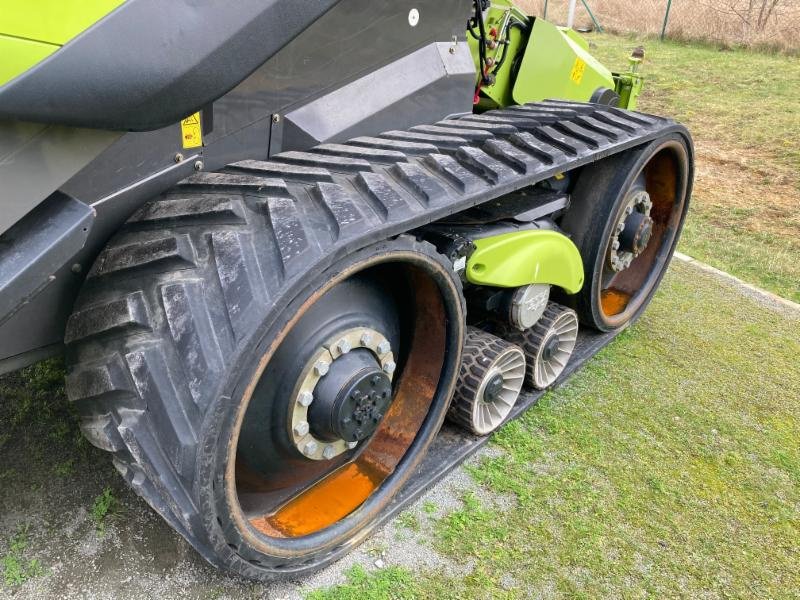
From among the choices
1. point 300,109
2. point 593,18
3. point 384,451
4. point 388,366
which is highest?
point 300,109

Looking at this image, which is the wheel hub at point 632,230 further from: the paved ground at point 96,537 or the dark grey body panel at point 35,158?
the dark grey body panel at point 35,158

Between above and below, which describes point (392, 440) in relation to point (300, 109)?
below

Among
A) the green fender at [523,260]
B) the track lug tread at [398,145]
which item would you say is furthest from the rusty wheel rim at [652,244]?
the track lug tread at [398,145]

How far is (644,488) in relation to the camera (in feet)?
8.16

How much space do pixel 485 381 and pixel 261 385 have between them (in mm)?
927

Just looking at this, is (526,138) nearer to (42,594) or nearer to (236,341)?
(236,341)

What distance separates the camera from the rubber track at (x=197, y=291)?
4.76 feet

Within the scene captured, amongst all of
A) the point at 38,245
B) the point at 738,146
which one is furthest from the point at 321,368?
the point at 738,146

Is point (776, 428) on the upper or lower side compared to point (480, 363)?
lower

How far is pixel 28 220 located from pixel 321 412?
0.83 metres

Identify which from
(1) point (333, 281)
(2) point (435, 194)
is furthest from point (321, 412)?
(2) point (435, 194)

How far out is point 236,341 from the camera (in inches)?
56.2

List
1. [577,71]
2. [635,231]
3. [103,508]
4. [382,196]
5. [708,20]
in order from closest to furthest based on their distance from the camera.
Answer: [382,196] < [103,508] < [635,231] < [577,71] < [708,20]

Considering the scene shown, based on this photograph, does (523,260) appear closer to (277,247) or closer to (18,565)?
(277,247)
